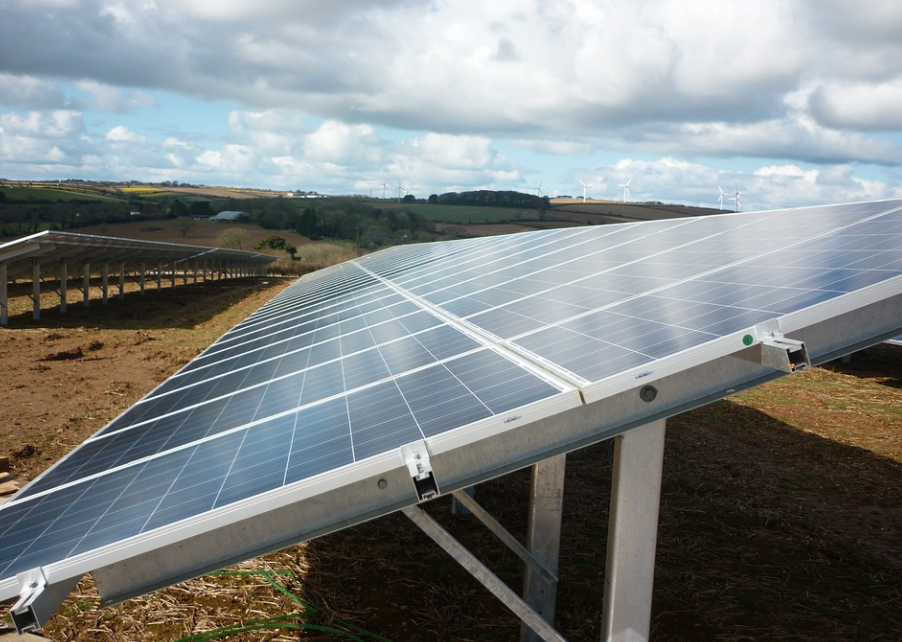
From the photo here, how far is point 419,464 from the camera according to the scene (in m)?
4.27

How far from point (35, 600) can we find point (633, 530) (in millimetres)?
4122

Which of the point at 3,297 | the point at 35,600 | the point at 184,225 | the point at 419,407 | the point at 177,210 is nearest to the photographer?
the point at 35,600

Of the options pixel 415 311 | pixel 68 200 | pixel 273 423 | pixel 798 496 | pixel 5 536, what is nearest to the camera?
pixel 5 536

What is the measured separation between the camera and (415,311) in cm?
1098

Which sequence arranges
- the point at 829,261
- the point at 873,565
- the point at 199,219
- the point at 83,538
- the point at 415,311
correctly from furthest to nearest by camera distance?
the point at 199,219 → the point at 415,311 → the point at 873,565 → the point at 829,261 → the point at 83,538

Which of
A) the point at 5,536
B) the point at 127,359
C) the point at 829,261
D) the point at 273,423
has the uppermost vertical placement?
the point at 829,261

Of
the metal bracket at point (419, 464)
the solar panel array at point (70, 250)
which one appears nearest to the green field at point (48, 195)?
the solar panel array at point (70, 250)

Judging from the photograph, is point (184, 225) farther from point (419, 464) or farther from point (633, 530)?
point (419, 464)

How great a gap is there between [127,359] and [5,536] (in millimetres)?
23209

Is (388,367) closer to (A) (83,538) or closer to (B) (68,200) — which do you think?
(A) (83,538)

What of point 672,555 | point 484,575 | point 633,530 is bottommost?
point 672,555

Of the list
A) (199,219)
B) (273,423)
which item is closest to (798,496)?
(273,423)

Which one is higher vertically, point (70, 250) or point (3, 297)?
point (70, 250)

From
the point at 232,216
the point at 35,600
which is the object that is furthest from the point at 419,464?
the point at 232,216
